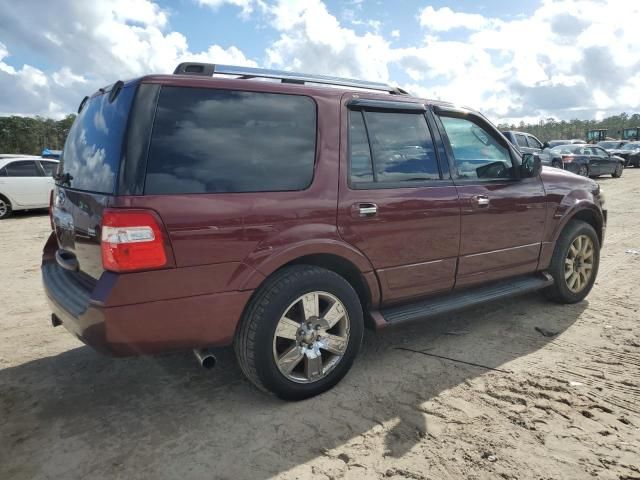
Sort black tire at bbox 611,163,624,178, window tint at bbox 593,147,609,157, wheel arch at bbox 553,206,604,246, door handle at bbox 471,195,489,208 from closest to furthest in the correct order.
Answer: door handle at bbox 471,195,489,208 < wheel arch at bbox 553,206,604,246 < window tint at bbox 593,147,609,157 < black tire at bbox 611,163,624,178

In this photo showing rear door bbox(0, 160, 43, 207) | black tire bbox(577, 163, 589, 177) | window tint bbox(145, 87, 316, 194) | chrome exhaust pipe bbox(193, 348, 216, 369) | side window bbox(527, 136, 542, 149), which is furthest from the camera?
black tire bbox(577, 163, 589, 177)

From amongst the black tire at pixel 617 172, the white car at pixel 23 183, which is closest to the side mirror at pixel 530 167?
the white car at pixel 23 183

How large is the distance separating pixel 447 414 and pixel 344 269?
107cm

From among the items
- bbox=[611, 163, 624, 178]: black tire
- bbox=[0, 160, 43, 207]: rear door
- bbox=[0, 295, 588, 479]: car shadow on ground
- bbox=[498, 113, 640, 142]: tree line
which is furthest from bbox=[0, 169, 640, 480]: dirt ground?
bbox=[498, 113, 640, 142]: tree line

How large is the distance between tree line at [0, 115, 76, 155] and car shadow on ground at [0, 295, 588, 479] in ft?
175

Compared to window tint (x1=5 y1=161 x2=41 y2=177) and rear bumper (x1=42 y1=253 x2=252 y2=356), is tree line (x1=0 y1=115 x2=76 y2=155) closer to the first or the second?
window tint (x1=5 y1=161 x2=41 y2=177)

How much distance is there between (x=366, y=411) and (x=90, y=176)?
82.1 inches

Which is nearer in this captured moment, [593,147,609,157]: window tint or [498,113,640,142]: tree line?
[593,147,609,157]: window tint

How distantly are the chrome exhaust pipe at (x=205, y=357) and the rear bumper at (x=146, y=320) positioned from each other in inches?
2.9

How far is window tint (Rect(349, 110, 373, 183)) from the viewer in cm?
298

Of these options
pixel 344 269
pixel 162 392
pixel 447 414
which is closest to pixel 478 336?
pixel 447 414

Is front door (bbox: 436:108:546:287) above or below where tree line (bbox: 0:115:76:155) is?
below

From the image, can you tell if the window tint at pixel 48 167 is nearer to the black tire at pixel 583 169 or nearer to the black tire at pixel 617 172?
the black tire at pixel 583 169

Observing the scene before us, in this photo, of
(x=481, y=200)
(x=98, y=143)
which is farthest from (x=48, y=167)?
(x=481, y=200)
